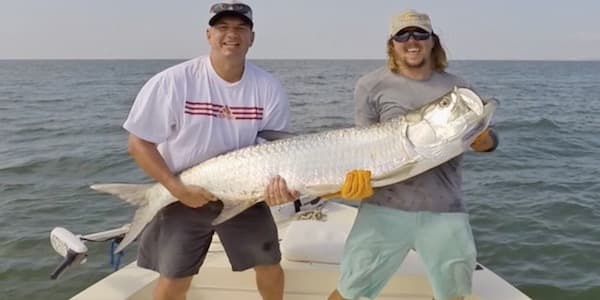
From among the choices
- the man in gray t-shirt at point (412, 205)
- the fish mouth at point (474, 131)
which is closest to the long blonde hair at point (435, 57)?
the man in gray t-shirt at point (412, 205)

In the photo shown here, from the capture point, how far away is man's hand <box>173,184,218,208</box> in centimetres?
337

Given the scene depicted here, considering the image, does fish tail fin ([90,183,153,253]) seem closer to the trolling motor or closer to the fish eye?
the trolling motor

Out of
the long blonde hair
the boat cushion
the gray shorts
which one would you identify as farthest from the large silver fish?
the boat cushion

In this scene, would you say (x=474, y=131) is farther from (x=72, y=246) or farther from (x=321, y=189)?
(x=72, y=246)

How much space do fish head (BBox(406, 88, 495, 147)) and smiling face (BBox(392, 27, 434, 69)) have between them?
0.32m

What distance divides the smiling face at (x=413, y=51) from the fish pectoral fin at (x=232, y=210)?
1.18 meters

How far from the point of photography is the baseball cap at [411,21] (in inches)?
130

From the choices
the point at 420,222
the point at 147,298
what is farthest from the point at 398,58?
the point at 147,298

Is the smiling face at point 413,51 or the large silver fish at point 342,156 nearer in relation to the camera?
the large silver fish at point 342,156

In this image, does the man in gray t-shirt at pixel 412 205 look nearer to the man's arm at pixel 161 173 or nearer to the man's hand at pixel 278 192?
the man's hand at pixel 278 192

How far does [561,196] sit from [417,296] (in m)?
6.61

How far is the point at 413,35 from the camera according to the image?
3320 mm

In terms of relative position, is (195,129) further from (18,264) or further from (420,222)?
(18,264)

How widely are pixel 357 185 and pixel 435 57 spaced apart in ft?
3.05
